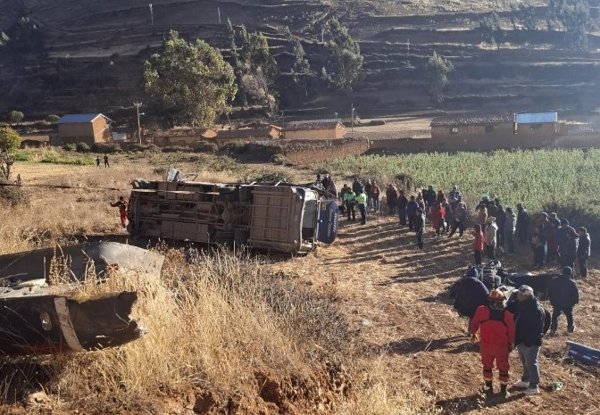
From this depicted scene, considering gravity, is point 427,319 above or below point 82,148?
below

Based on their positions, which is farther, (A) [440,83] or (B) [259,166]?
(A) [440,83]

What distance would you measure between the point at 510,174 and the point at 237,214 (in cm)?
1755

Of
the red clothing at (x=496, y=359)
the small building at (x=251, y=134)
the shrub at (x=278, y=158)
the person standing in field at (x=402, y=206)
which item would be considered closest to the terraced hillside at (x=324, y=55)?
the small building at (x=251, y=134)

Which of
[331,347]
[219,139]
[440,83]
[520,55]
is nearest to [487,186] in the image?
[331,347]

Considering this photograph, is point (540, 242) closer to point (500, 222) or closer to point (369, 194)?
point (500, 222)

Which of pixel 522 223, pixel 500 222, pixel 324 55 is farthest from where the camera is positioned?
pixel 324 55

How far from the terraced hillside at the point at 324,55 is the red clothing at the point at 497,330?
202ft

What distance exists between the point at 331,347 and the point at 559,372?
Answer: 3.78 meters

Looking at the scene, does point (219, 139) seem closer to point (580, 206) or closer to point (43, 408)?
point (580, 206)

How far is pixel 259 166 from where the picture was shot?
36312mm

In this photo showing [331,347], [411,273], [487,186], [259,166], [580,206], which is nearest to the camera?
[331,347]

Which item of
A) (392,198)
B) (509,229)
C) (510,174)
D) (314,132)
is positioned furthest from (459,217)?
(314,132)

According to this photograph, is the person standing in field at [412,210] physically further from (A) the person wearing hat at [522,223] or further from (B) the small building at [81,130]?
(B) the small building at [81,130]

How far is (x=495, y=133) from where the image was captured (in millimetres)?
42344
